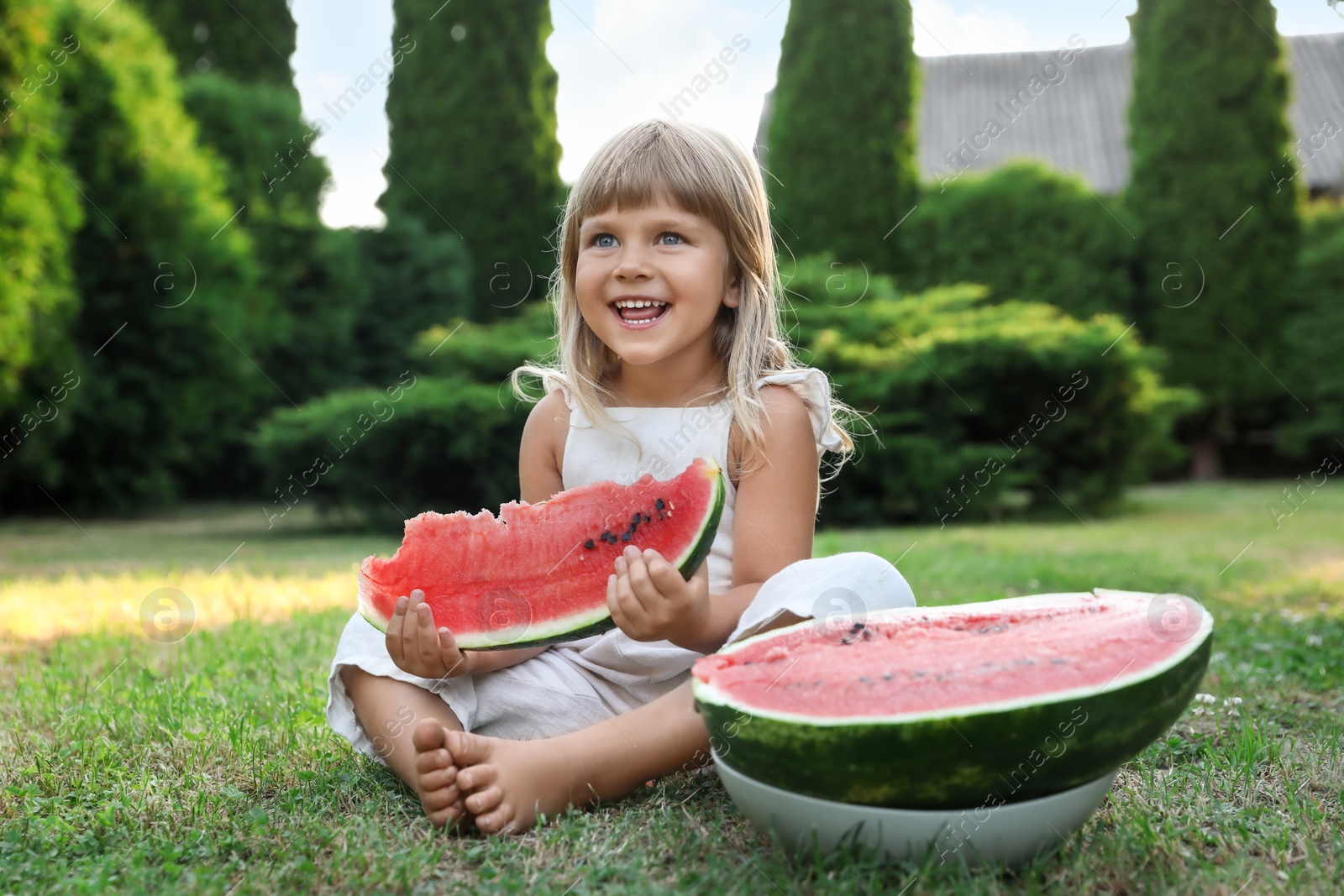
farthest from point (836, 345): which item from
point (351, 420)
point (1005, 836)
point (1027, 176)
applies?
point (1005, 836)

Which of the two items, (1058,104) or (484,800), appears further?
(1058,104)

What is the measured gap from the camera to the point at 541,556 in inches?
87.0

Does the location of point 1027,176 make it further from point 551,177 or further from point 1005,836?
point 1005,836

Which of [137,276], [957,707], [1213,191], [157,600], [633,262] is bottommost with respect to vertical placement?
[157,600]

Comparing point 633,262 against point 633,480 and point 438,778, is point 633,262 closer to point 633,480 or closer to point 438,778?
point 633,480

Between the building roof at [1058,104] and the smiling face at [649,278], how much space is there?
1703 centimetres

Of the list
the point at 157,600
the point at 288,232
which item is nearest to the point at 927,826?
the point at 157,600

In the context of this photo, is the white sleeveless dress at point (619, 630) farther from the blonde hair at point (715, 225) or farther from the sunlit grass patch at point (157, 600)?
the sunlit grass patch at point (157, 600)

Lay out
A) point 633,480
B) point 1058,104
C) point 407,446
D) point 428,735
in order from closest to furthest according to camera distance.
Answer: point 428,735
point 633,480
point 407,446
point 1058,104

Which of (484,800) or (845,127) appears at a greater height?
(845,127)

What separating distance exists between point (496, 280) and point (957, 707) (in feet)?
38.4

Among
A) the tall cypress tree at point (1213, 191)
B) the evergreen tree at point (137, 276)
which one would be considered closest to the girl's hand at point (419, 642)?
the evergreen tree at point (137, 276)

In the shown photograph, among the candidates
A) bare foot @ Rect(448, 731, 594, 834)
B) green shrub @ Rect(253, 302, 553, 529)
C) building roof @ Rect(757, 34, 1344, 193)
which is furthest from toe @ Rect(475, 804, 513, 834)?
building roof @ Rect(757, 34, 1344, 193)

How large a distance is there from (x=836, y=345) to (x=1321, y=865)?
671cm
